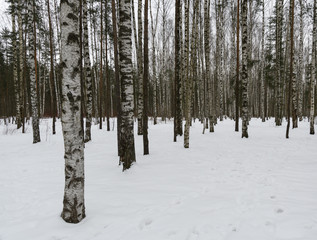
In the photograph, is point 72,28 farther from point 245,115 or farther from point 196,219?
point 245,115

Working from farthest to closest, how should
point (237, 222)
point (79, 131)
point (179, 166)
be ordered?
point (179, 166), point (79, 131), point (237, 222)

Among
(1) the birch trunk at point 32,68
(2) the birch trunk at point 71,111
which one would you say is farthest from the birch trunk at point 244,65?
(1) the birch trunk at point 32,68

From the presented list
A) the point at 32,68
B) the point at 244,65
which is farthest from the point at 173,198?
the point at 32,68

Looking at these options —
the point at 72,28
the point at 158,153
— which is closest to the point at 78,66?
the point at 72,28

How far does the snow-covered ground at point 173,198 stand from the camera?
8.84ft

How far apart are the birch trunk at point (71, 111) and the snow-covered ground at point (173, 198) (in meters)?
0.37

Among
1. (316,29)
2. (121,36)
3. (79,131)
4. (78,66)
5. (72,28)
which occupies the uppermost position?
(316,29)

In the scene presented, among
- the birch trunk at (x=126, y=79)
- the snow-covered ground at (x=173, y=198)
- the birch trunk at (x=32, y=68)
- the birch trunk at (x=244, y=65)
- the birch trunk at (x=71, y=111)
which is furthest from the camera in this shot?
the birch trunk at (x=244, y=65)

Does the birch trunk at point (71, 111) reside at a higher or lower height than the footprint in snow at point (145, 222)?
higher

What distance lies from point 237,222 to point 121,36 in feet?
15.9

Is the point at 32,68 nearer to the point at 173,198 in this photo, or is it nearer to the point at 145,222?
the point at 173,198

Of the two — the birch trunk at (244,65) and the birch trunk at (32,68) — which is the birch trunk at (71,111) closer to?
the birch trunk at (32,68)

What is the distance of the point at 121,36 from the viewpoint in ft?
16.8

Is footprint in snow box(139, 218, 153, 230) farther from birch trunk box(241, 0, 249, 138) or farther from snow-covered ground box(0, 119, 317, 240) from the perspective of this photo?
birch trunk box(241, 0, 249, 138)
